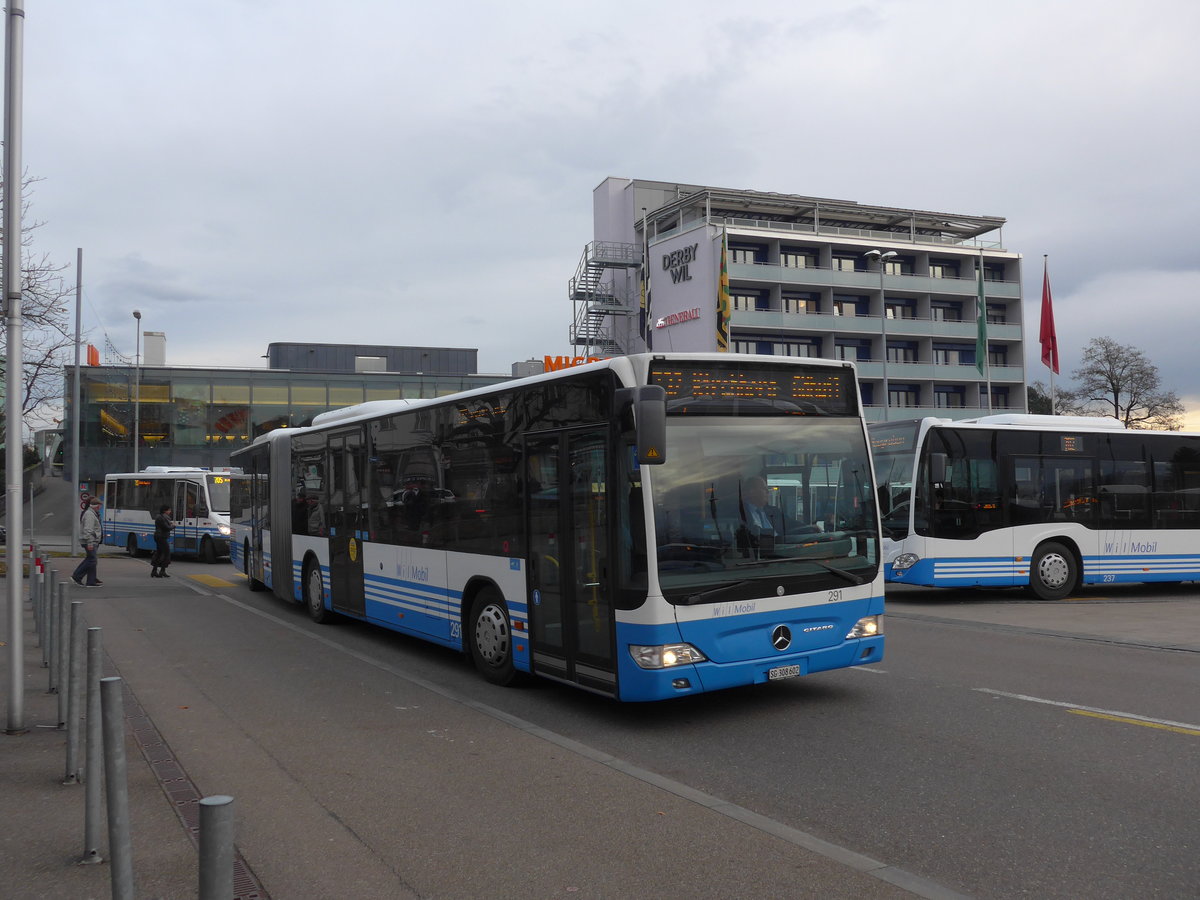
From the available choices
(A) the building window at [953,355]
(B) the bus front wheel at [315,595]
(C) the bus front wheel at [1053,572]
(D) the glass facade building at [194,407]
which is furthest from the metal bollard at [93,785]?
(A) the building window at [953,355]

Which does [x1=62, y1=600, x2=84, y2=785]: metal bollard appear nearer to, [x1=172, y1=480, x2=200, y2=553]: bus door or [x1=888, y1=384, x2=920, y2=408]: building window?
[x1=172, y1=480, x2=200, y2=553]: bus door

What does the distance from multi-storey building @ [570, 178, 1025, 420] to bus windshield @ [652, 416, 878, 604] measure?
185ft

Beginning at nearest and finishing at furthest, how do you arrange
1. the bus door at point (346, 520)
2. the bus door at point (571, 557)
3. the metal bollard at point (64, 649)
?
the metal bollard at point (64, 649)
the bus door at point (571, 557)
the bus door at point (346, 520)

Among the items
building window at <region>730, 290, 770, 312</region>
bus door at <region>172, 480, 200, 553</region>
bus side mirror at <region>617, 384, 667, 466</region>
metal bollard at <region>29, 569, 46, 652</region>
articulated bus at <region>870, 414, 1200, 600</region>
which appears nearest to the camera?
bus side mirror at <region>617, 384, 667, 466</region>

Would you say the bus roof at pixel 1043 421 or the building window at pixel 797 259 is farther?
the building window at pixel 797 259

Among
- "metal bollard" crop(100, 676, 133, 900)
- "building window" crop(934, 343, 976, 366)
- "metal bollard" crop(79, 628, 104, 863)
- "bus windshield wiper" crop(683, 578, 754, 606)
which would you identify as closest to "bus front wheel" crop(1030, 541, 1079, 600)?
"bus windshield wiper" crop(683, 578, 754, 606)

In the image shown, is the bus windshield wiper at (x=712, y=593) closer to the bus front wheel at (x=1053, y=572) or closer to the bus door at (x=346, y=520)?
the bus door at (x=346, y=520)

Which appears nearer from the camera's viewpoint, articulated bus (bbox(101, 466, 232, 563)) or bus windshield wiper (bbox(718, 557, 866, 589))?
bus windshield wiper (bbox(718, 557, 866, 589))

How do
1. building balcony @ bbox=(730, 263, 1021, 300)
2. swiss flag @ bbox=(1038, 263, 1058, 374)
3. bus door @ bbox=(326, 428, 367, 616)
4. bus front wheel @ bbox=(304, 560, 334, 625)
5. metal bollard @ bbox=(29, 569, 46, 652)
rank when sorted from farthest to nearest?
building balcony @ bbox=(730, 263, 1021, 300) < swiss flag @ bbox=(1038, 263, 1058, 374) < bus front wheel @ bbox=(304, 560, 334, 625) < bus door @ bbox=(326, 428, 367, 616) < metal bollard @ bbox=(29, 569, 46, 652)

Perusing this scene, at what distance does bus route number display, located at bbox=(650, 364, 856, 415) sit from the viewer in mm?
7715

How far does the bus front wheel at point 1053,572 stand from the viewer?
16.9m

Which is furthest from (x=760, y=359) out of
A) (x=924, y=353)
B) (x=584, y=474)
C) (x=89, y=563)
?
(x=924, y=353)

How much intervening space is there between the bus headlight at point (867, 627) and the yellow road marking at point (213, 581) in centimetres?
1648

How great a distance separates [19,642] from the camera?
23.5 ft
